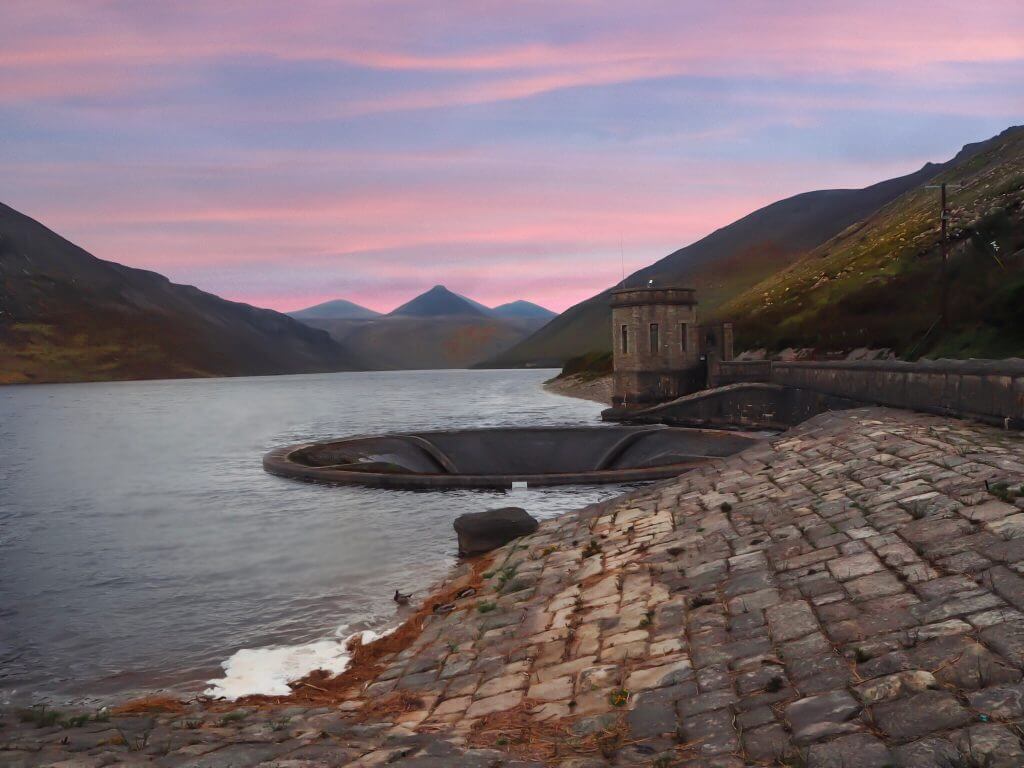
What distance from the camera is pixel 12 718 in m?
8.55

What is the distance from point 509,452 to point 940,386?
21722mm

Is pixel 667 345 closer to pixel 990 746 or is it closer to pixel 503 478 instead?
pixel 503 478

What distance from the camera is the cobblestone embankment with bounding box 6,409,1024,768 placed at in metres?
5.70

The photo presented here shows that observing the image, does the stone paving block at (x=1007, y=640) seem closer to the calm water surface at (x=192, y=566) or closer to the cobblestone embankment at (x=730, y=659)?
the cobblestone embankment at (x=730, y=659)

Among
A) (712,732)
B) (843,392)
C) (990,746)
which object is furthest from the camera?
(843,392)

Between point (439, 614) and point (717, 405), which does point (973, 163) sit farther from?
point (439, 614)

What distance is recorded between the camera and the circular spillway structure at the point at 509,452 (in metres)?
30.8

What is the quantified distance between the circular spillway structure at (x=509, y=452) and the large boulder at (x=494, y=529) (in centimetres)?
1163

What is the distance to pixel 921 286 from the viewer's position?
79062mm

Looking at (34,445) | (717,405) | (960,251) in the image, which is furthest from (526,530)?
(960,251)

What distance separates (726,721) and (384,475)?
22.6 m

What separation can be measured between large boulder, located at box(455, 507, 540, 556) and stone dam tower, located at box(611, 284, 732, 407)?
3499cm

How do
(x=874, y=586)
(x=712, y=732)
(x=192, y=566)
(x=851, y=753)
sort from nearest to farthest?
(x=851, y=753)
(x=712, y=732)
(x=874, y=586)
(x=192, y=566)

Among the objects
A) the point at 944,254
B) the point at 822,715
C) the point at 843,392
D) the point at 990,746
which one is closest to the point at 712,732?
the point at 822,715
